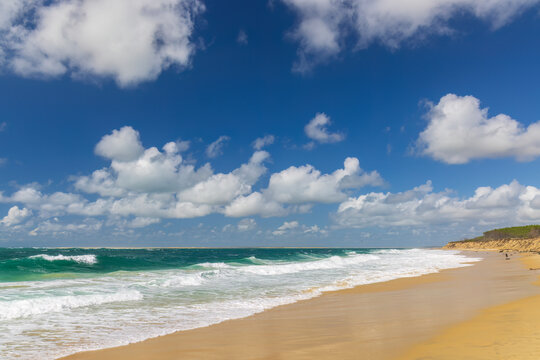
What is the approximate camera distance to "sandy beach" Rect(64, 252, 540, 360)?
21.1 feet

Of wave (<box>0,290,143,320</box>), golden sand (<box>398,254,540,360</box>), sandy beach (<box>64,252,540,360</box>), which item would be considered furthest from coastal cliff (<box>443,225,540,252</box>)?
wave (<box>0,290,143,320</box>)

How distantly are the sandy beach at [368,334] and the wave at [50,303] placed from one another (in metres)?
6.30

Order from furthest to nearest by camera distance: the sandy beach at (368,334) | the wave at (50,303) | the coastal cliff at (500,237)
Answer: the coastal cliff at (500,237), the wave at (50,303), the sandy beach at (368,334)

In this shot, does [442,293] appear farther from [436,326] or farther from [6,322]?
[6,322]

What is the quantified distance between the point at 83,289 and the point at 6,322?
681cm

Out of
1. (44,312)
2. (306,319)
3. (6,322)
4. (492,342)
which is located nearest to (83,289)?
(44,312)

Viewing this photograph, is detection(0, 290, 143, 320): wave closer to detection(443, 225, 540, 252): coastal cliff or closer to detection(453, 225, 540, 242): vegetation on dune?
detection(443, 225, 540, 252): coastal cliff

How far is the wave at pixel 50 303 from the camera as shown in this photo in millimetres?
11902

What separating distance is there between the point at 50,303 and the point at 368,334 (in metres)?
11.2

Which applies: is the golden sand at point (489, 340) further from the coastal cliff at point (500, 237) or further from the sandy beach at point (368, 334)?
the coastal cliff at point (500, 237)

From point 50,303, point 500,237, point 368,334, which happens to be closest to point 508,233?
point 500,237

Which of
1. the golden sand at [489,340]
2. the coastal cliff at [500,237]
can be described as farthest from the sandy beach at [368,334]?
the coastal cliff at [500,237]

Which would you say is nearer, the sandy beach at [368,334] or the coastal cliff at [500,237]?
the sandy beach at [368,334]

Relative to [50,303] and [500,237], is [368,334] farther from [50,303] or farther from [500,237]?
[500,237]
